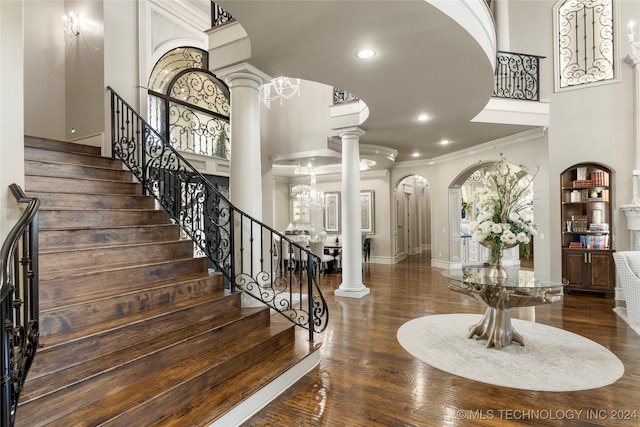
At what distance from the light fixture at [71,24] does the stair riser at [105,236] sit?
13.0ft

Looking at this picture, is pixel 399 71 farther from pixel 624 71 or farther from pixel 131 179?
pixel 624 71

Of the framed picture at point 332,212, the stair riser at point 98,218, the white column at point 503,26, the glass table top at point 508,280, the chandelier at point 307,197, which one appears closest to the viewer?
the stair riser at point 98,218

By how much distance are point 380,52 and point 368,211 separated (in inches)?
298

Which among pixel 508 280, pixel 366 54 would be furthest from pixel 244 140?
pixel 508 280

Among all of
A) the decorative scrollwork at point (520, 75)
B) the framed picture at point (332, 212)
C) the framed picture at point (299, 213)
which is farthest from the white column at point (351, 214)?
the framed picture at point (299, 213)

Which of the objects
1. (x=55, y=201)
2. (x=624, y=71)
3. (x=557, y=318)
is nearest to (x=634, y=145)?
(x=624, y=71)

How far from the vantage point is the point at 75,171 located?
13.3 ft

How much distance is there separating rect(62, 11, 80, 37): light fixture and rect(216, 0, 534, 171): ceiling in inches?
152

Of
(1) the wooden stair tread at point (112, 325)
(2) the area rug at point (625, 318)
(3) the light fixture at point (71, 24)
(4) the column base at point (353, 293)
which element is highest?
(3) the light fixture at point (71, 24)

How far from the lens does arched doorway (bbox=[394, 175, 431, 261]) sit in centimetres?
1120

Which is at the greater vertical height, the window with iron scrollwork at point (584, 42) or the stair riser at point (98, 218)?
the window with iron scrollwork at point (584, 42)

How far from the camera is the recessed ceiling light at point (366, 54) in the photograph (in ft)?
11.1

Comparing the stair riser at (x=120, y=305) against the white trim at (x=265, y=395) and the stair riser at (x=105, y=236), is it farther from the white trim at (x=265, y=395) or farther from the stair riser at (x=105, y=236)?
the white trim at (x=265, y=395)

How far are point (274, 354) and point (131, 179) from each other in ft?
10.3
